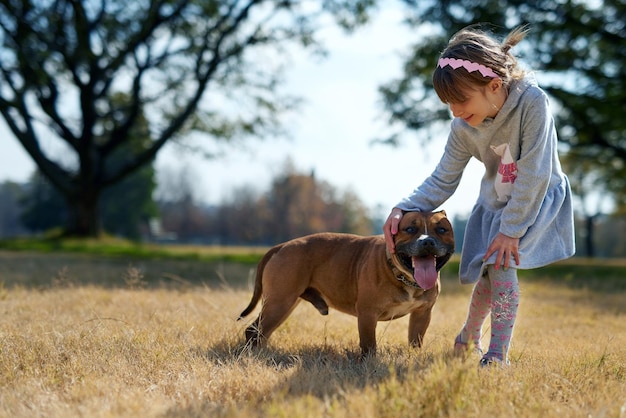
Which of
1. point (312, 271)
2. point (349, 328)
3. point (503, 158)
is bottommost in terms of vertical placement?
point (349, 328)

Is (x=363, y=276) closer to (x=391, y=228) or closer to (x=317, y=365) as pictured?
(x=391, y=228)

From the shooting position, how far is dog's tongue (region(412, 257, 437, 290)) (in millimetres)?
3607

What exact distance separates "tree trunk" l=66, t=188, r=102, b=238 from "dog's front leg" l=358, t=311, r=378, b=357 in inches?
680

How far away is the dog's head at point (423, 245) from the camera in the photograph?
361 cm

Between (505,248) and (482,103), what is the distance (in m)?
0.88

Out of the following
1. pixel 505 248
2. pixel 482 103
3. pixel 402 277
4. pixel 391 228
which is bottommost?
pixel 402 277

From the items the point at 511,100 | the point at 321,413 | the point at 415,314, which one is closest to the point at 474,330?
the point at 415,314

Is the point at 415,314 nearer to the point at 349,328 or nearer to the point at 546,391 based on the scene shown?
the point at 349,328

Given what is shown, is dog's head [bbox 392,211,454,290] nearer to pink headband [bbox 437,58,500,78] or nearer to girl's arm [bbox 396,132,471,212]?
girl's arm [bbox 396,132,471,212]

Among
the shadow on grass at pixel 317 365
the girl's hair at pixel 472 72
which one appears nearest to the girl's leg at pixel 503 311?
the shadow on grass at pixel 317 365

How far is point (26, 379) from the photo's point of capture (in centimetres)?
301

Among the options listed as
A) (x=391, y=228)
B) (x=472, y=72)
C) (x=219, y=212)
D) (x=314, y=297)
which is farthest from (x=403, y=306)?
(x=219, y=212)

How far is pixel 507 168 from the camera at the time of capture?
3.65 meters

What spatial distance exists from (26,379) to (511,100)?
123 inches
